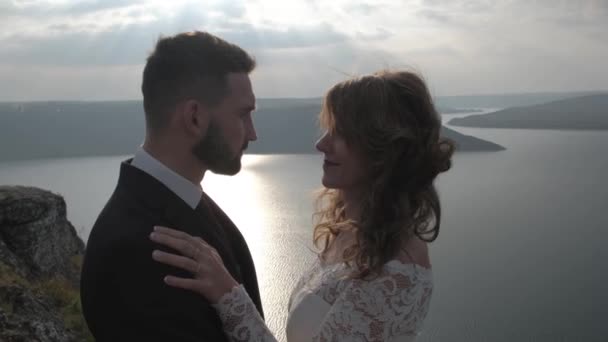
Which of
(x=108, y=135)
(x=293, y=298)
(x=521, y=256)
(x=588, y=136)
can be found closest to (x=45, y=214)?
(x=293, y=298)

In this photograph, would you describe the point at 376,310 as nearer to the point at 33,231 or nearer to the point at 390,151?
the point at 390,151

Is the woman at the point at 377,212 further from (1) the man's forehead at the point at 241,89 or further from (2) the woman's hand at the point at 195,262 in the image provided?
(1) the man's forehead at the point at 241,89

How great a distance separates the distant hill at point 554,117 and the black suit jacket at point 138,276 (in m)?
71.9

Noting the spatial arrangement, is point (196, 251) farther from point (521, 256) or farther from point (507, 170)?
point (507, 170)

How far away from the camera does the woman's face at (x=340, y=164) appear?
1.78 meters

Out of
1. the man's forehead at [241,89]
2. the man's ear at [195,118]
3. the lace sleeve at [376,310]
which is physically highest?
the man's forehead at [241,89]

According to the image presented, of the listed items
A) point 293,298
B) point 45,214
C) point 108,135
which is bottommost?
point 108,135

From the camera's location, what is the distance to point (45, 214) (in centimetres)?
472

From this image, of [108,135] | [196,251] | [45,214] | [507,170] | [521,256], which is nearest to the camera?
[196,251]

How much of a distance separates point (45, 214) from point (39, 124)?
5291 cm

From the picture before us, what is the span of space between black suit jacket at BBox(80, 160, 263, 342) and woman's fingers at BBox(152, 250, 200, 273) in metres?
0.02

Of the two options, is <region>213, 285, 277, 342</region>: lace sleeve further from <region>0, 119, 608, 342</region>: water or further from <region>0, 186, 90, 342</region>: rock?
<region>0, 119, 608, 342</region>: water

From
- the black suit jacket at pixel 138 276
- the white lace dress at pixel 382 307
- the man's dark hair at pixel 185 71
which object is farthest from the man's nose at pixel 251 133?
the white lace dress at pixel 382 307

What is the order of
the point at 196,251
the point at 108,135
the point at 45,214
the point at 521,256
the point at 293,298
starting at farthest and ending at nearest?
the point at 108,135, the point at 521,256, the point at 45,214, the point at 293,298, the point at 196,251
